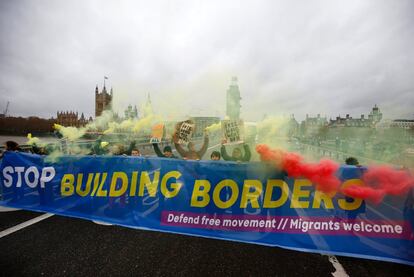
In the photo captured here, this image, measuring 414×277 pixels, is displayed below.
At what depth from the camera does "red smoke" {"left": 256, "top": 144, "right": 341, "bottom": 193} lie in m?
4.19

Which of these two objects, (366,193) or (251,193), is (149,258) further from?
(366,193)

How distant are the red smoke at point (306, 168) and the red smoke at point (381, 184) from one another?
0.34m

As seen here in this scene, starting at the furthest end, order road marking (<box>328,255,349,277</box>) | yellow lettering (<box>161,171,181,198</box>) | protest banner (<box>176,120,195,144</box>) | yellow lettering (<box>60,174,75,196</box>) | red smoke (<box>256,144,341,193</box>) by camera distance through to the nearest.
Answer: protest banner (<box>176,120,195,144</box>) < yellow lettering (<box>60,174,75,196</box>) < yellow lettering (<box>161,171,181,198</box>) < red smoke (<box>256,144,341,193</box>) < road marking (<box>328,255,349,277</box>)

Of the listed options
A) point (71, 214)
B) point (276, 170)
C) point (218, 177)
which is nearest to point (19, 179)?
point (71, 214)

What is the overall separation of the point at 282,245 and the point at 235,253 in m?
0.86

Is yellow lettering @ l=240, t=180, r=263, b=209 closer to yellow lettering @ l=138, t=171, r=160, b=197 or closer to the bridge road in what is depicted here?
the bridge road

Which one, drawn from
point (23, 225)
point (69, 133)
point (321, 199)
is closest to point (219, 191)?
point (321, 199)

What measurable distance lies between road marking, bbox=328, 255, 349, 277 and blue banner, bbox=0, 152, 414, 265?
18cm

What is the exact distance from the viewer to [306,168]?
4.28m

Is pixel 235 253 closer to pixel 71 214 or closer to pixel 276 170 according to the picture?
pixel 276 170

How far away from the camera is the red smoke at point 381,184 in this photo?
399 cm

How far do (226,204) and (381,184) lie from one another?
Result: 9.02ft

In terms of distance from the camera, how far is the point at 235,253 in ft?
13.9

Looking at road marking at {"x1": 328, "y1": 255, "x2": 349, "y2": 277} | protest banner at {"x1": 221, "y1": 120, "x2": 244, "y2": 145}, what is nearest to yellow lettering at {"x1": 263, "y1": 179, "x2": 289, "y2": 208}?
road marking at {"x1": 328, "y1": 255, "x2": 349, "y2": 277}
